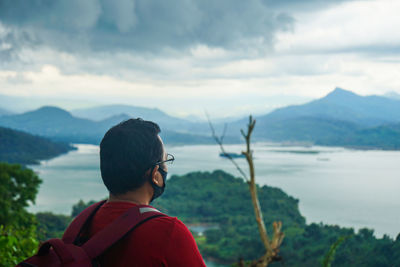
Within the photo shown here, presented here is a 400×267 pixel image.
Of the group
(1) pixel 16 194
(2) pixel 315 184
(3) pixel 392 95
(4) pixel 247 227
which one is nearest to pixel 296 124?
(3) pixel 392 95

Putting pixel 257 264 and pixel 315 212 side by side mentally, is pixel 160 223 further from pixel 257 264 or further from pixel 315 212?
pixel 315 212

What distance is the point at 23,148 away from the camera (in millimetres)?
39344

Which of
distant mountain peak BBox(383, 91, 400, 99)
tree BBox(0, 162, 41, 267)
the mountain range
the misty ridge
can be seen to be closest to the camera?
tree BBox(0, 162, 41, 267)

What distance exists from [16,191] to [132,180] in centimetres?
1016

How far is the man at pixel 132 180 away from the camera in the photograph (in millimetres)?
→ 624

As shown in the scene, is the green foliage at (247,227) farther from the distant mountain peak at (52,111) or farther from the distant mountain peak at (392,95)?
the distant mountain peak at (52,111)

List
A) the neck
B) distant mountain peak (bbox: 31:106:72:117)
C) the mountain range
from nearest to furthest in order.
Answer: the neck < the mountain range < distant mountain peak (bbox: 31:106:72:117)

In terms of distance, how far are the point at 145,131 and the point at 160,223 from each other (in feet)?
0.60

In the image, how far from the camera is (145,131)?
0.73 m

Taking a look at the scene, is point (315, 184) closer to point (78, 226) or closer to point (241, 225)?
point (241, 225)

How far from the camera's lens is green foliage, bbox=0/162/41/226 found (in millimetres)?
8992

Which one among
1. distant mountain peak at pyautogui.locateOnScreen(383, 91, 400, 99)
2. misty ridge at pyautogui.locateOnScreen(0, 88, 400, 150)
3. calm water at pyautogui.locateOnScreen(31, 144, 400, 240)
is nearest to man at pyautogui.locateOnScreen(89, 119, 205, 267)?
calm water at pyautogui.locateOnScreen(31, 144, 400, 240)

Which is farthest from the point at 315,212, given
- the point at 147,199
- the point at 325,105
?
the point at 325,105

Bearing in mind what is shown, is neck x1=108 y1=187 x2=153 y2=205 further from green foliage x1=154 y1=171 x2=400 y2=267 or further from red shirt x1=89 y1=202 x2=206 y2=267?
green foliage x1=154 y1=171 x2=400 y2=267
